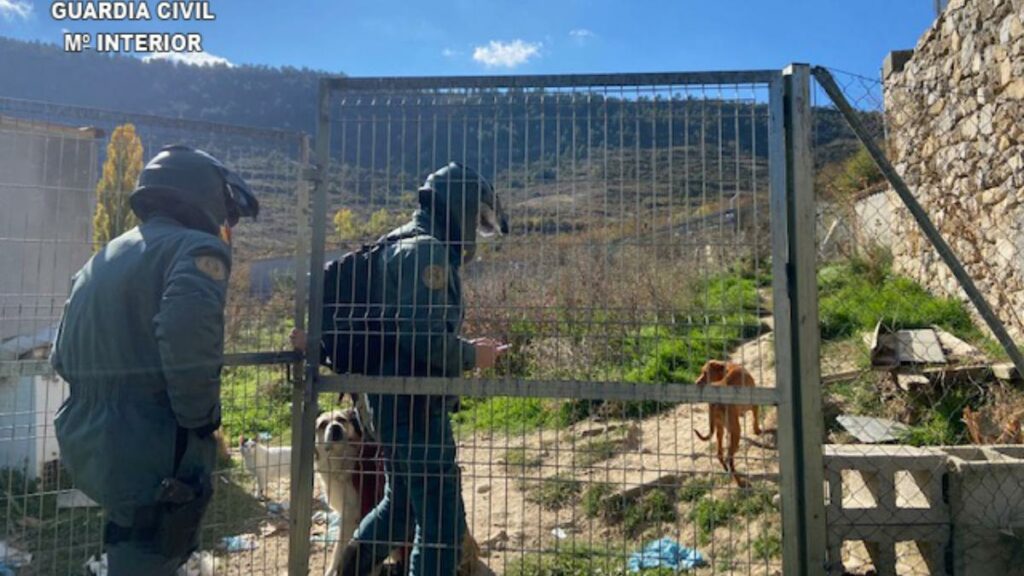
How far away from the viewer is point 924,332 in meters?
6.05

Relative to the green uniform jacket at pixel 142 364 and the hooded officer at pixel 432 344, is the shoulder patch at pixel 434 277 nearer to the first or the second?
the hooded officer at pixel 432 344

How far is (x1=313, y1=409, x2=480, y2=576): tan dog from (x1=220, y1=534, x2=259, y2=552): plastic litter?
0.66 m

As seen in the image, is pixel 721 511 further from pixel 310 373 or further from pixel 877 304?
pixel 877 304

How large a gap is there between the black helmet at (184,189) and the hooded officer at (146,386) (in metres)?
0.14

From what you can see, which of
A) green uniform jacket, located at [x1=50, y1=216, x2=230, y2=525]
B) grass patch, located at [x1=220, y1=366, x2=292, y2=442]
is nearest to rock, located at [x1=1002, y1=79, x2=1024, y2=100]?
grass patch, located at [x1=220, y1=366, x2=292, y2=442]

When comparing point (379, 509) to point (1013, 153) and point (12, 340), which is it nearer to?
point (12, 340)

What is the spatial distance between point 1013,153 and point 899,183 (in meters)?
4.31

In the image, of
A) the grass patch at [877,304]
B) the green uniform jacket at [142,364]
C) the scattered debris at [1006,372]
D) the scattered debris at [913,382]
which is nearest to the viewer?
the green uniform jacket at [142,364]

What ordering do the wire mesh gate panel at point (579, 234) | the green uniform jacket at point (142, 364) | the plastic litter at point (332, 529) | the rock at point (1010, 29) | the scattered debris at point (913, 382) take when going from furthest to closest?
the rock at point (1010, 29) → the scattered debris at point (913, 382) → the plastic litter at point (332, 529) → the wire mesh gate panel at point (579, 234) → the green uniform jacket at point (142, 364)

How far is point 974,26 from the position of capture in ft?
21.6

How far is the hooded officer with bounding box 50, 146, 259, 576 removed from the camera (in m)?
2.25

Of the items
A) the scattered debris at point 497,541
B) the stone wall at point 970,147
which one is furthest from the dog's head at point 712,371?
the stone wall at point 970,147

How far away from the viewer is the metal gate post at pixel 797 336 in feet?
8.70

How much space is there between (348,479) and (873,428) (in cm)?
404
